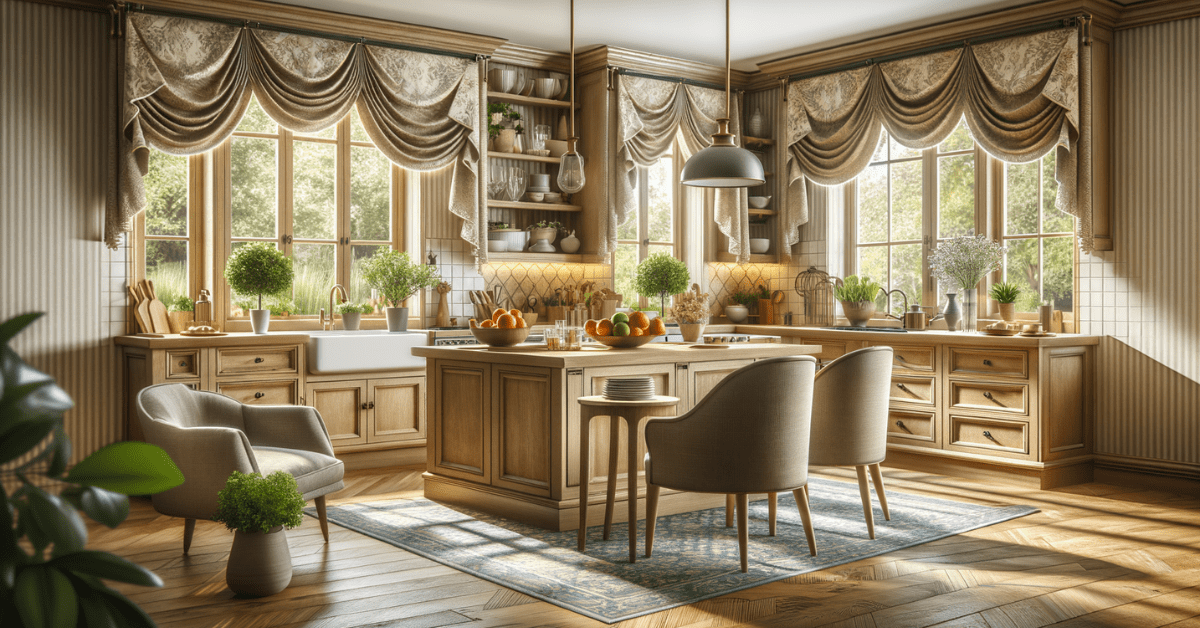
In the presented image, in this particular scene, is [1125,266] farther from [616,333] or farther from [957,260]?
A: [616,333]

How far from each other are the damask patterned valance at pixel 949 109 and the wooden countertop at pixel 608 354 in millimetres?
2106

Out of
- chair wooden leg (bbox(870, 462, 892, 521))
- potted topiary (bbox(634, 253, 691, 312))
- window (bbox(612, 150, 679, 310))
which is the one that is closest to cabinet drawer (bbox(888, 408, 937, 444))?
chair wooden leg (bbox(870, 462, 892, 521))

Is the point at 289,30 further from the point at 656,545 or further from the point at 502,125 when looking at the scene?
the point at 656,545

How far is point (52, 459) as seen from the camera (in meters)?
0.72

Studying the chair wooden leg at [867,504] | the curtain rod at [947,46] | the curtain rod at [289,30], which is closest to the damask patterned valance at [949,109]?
the curtain rod at [947,46]

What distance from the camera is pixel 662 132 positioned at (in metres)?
7.16

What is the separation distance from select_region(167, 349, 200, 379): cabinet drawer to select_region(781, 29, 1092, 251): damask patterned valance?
4351 mm

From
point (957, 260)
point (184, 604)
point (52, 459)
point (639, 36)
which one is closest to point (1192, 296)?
point (957, 260)

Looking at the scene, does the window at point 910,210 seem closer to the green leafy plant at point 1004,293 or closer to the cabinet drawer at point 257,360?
the green leafy plant at point 1004,293

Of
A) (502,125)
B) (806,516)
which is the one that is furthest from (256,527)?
(502,125)

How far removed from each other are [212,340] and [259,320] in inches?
15.2

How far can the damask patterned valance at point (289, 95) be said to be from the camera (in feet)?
17.3

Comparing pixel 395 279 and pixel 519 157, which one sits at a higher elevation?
pixel 519 157

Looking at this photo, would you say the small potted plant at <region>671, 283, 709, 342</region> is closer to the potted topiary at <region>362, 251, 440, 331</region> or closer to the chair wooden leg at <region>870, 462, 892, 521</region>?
the chair wooden leg at <region>870, 462, 892, 521</region>
